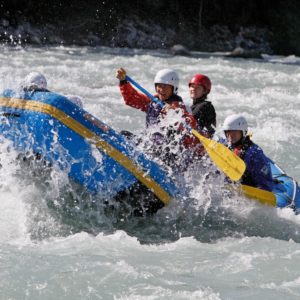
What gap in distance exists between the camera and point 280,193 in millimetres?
6203

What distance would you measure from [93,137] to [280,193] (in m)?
2.08

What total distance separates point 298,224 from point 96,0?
67.6 ft

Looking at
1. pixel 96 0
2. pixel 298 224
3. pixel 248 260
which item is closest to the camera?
pixel 248 260

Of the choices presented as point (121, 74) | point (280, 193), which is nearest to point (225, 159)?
point (280, 193)

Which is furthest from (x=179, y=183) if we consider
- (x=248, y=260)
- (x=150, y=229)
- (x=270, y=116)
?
(x=270, y=116)

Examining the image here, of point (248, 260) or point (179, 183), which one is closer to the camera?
point (248, 260)

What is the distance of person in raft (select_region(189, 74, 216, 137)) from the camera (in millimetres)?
6266

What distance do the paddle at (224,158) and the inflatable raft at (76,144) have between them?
0.54 meters

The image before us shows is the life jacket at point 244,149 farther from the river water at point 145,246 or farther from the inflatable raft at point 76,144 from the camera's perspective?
the inflatable raft at point 76,144

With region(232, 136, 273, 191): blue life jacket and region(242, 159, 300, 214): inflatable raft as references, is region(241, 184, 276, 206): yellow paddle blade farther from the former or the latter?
region(232, 136, 273, 191): blue life jacket

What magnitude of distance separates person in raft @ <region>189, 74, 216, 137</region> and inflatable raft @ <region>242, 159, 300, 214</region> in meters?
0.78

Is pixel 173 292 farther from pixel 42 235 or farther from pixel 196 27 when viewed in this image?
pixel 196 27

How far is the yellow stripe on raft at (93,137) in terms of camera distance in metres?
5.10

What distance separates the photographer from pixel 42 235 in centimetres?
510
